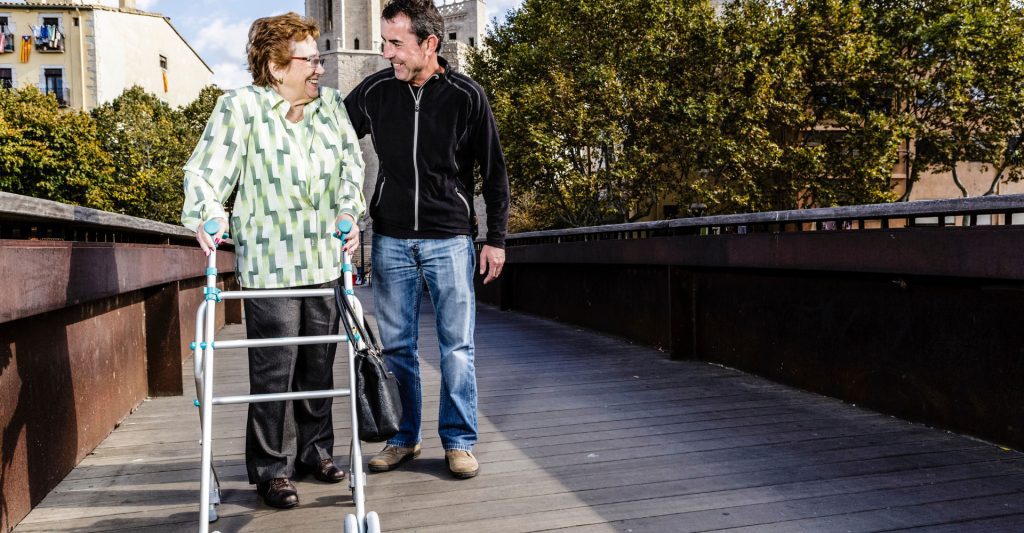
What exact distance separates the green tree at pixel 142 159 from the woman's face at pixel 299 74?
158ft

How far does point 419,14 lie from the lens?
129 inches

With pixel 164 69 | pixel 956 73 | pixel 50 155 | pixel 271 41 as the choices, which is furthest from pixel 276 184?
pixel 164 69

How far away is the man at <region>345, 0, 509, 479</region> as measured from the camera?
11.0ft

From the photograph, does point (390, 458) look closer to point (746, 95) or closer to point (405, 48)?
point (405, 48)

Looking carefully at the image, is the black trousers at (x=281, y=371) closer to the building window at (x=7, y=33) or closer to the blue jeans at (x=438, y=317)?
the blue jeans at (x=438, y=317)

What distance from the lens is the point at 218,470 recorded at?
11.5 ft

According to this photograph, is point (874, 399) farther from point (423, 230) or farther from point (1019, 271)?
point (423, 230)

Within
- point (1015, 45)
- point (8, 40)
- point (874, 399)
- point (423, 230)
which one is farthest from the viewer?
point (8, 40)

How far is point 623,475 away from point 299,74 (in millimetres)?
2070

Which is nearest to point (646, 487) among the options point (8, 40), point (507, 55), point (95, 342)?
point (95, 342)

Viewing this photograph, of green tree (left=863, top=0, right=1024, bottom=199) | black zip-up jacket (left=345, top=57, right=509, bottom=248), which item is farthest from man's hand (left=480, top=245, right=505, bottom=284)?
green tree (left=863, top=0, right=1024, bottom=199)

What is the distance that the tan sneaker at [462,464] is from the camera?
329 cm

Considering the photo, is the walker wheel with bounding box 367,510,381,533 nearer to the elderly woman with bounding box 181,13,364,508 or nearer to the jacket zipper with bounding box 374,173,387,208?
the elderly woman with bounding box 181,13,364,508

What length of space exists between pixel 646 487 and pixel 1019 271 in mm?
1728
